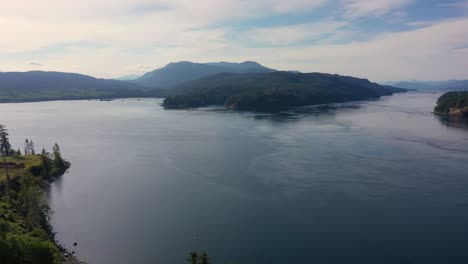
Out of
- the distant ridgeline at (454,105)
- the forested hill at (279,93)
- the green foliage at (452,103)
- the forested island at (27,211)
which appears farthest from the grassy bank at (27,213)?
the green foliage at (452,103)

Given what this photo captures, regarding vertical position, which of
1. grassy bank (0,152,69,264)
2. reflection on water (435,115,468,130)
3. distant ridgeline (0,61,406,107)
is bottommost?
grassy bank (0,152,69,264)

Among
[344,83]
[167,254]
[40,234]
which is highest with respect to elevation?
[344,83]

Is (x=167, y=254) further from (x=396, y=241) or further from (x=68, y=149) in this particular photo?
(x=68, y=149)

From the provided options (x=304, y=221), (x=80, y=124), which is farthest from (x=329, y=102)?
(x=304, y=221)

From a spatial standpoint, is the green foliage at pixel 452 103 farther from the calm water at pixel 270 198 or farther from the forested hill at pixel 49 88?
the forested hill at pixel 49 88

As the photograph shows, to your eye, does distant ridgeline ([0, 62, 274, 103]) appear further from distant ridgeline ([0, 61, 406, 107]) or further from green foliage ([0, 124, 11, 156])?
green foliage ([0, 124, 11, 156])

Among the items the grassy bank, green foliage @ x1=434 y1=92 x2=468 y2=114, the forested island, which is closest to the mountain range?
green foliage @ x1=434 y1=92 x2=468 y2=114

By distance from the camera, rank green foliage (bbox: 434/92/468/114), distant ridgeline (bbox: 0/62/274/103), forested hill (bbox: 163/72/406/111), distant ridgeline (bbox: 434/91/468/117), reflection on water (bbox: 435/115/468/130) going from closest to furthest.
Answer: reflection on water (bbox: 435/115/468/130)
distant ridgeline (bbox: 434/91/468/117)
green foliage (bbox: 434/92/468/114)
forested hill (bbox: 163/72/406/111)
distant ridgeline (bbox: 0/62/274/103)
